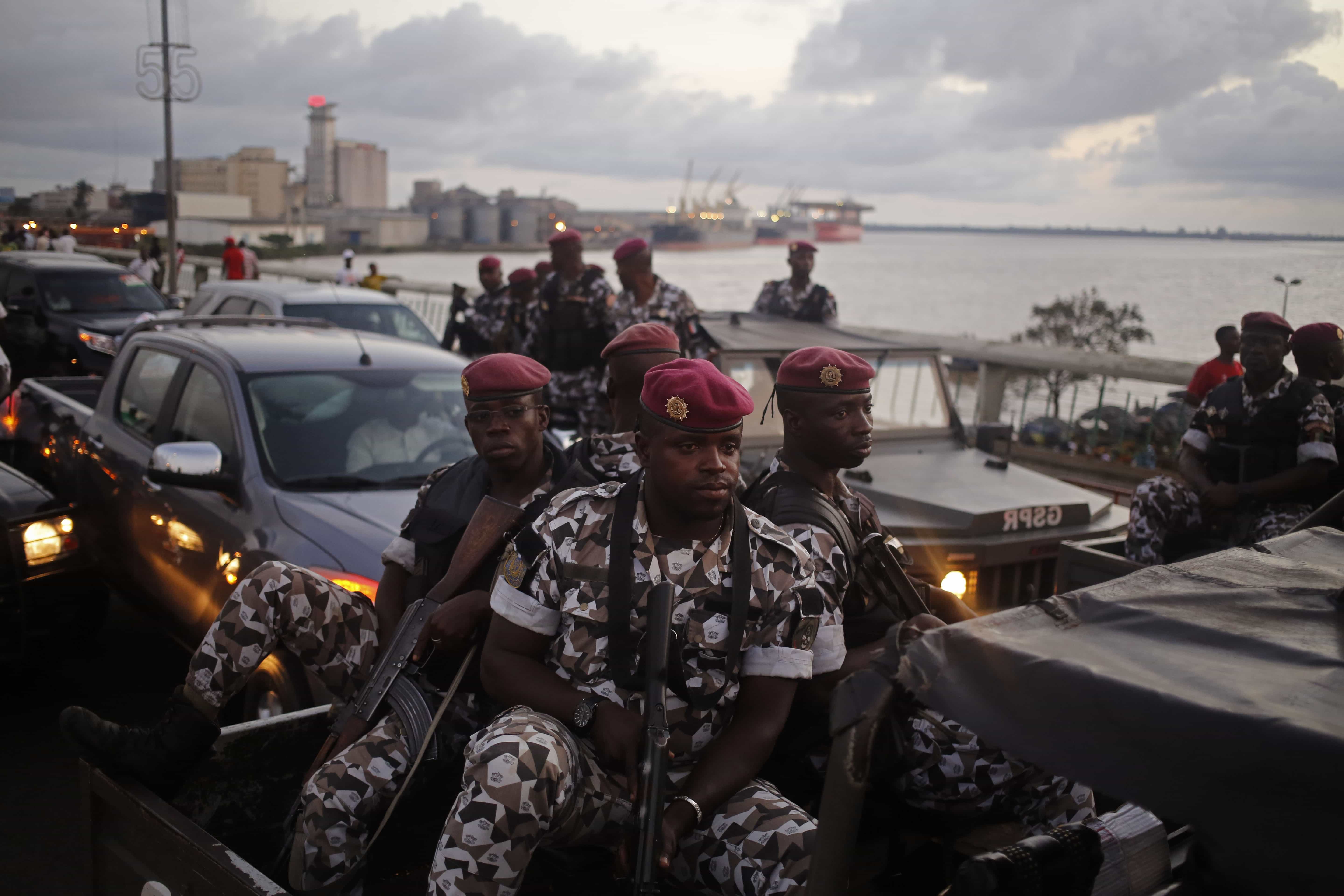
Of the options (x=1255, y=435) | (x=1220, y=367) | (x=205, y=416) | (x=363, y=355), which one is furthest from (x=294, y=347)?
(x=1220, y=367)

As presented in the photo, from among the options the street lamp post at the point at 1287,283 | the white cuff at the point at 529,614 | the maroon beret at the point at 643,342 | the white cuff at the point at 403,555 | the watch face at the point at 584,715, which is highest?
the street lamp post at the point at 1287,283

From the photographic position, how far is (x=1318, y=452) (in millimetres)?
5074

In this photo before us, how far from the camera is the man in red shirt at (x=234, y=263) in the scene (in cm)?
1889

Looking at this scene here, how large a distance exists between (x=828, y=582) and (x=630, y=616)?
0.58 m

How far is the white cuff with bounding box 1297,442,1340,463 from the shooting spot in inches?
199

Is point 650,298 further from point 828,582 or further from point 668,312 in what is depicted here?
point 828,582

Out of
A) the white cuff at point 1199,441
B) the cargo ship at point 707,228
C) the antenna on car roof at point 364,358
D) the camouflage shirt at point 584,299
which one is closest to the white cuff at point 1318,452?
the white cuff at point 1199,441

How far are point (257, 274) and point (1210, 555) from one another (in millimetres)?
20417

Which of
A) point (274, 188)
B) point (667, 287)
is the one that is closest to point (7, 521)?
point (667, 287)

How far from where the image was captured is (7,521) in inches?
201

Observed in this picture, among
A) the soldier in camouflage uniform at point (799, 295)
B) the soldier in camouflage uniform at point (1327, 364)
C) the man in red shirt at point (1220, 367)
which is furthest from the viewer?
the soldier in camouflage uniform at point (799, 295)

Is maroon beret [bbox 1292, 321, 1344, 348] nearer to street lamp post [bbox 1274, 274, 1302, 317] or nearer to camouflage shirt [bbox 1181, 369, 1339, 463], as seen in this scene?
camouflage shirt [bbox 1181, 369, 1339, 463]

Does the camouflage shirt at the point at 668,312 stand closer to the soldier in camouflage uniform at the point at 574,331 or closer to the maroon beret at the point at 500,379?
the soldier in camouflage uniform at the point at 574,331

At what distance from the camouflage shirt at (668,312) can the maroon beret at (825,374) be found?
3356 millimetres
